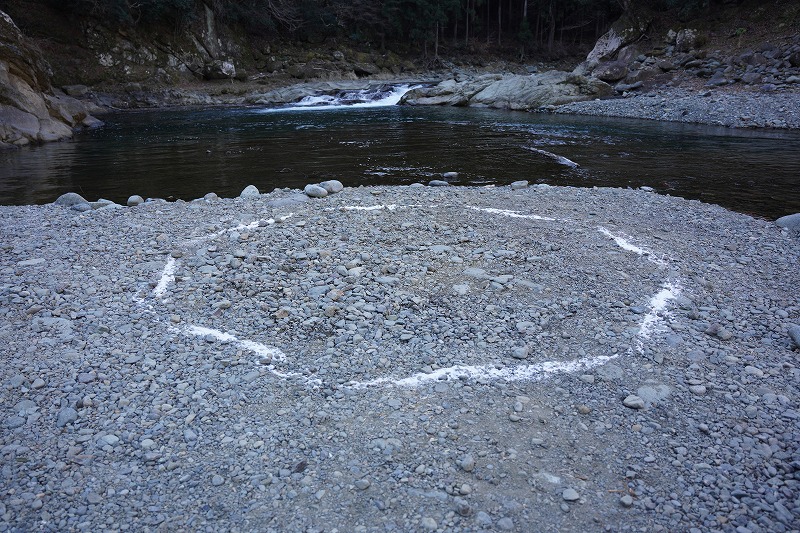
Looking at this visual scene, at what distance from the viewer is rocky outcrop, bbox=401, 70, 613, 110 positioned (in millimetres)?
27766

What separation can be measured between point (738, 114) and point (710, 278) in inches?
749

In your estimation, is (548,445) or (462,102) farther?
(462,102)

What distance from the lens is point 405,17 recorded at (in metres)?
48.1

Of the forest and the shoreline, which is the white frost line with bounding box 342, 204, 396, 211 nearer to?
the shoreline

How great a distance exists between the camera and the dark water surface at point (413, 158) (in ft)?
38.2

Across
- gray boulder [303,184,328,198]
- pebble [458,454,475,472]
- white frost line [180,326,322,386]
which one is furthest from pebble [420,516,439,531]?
gray boulder [303,184,328,198]

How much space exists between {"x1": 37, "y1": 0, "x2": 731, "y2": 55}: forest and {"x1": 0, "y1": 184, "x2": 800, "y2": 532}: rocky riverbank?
115 ft

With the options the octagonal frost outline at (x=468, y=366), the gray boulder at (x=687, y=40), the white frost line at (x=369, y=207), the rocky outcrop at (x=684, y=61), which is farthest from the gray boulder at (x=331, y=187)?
the gray boulder at (x=687, y=40)

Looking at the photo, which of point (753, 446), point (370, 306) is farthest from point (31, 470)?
point (753, 446)

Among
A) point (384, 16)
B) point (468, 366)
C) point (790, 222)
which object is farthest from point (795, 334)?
point (384, 16)

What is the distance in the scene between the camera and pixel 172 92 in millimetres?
33031

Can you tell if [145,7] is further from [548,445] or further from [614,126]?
[548,445]

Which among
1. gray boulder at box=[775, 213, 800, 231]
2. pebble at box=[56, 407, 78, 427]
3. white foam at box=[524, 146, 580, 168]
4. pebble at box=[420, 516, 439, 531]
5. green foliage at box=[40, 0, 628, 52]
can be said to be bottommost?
pebble at box=[420, 516, 439, 531]

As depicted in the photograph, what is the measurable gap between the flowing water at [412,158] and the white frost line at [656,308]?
5.18 m
